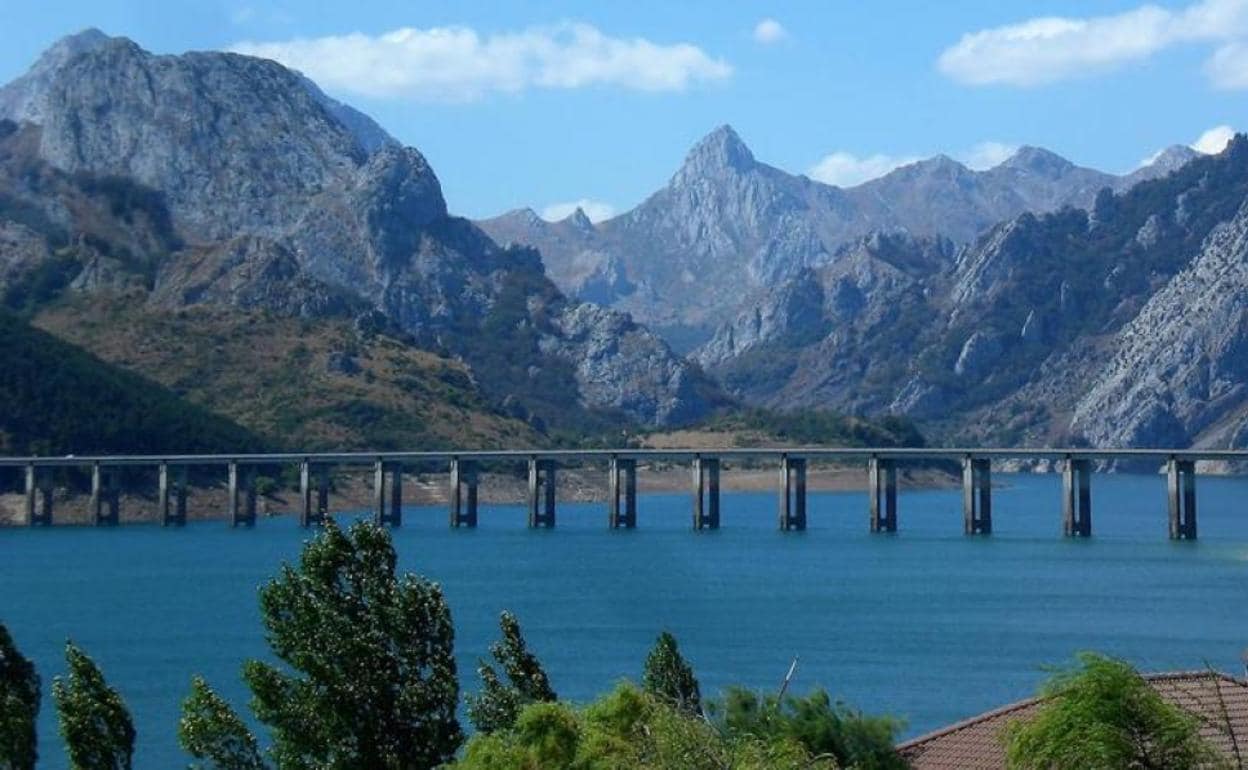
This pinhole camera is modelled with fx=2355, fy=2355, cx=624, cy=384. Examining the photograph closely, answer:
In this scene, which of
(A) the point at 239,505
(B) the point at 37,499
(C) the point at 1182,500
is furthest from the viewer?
(A) the point at 239,505

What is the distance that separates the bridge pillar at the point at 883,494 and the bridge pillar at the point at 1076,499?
13631mm

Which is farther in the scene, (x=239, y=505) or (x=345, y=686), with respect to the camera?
(x=239, y=505)

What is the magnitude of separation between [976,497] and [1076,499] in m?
7.74

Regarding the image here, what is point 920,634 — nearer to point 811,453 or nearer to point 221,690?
point 221,690

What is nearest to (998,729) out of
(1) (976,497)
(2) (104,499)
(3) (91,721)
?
(3) (91,721)

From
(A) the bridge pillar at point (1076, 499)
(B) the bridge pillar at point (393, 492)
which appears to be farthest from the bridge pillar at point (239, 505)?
(A) the bridge pillar at point (1076, 499)

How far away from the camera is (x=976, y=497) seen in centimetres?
18088

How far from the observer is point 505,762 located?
35719 mm

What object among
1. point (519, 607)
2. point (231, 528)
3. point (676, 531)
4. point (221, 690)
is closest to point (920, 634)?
point (519, 607)

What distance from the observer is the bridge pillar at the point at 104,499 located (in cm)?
19212

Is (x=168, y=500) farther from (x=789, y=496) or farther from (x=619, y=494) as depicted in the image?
(x=789, y=496)

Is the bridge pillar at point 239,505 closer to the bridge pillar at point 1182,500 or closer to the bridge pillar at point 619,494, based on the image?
the bridge pillar at point 619,494

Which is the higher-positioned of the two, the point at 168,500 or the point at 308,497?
the point at 308,497

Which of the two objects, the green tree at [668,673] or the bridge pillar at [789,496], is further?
the bridge pillar at [789,496]
